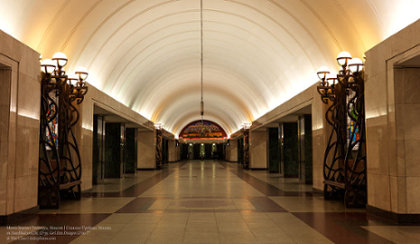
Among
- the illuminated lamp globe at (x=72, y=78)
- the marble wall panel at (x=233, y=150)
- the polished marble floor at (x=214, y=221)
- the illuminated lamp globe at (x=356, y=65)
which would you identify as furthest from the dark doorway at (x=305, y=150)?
the marble wall panel at (x=233, y=150)

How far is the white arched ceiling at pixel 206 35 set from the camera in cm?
844

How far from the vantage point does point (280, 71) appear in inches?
620

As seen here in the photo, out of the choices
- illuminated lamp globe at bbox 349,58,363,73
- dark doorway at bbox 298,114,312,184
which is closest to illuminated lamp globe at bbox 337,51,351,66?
illuminated lamp globe at bbox 349,58,363,73

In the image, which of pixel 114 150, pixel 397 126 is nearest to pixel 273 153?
pixel 114 150

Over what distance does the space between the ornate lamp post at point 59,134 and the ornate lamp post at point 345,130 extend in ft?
22.5

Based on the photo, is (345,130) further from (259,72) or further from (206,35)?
(259,72)

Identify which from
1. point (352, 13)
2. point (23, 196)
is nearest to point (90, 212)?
point (23, 196)

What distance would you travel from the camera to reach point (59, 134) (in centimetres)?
1009

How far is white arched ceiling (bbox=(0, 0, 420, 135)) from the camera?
8.44m

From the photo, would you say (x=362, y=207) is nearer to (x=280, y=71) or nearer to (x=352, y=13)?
(x=352, y=13)

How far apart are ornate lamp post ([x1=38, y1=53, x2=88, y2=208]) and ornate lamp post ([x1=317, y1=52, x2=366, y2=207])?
22.5ft

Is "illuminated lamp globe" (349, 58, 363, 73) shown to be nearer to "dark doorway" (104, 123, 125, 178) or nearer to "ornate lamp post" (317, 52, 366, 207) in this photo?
"ornate lamp post" (317, 52, 366, 207)

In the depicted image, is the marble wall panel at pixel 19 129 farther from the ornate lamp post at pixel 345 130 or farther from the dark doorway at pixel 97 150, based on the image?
the dark doorway at pixel 97 150

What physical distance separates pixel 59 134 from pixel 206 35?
830 centimetres
